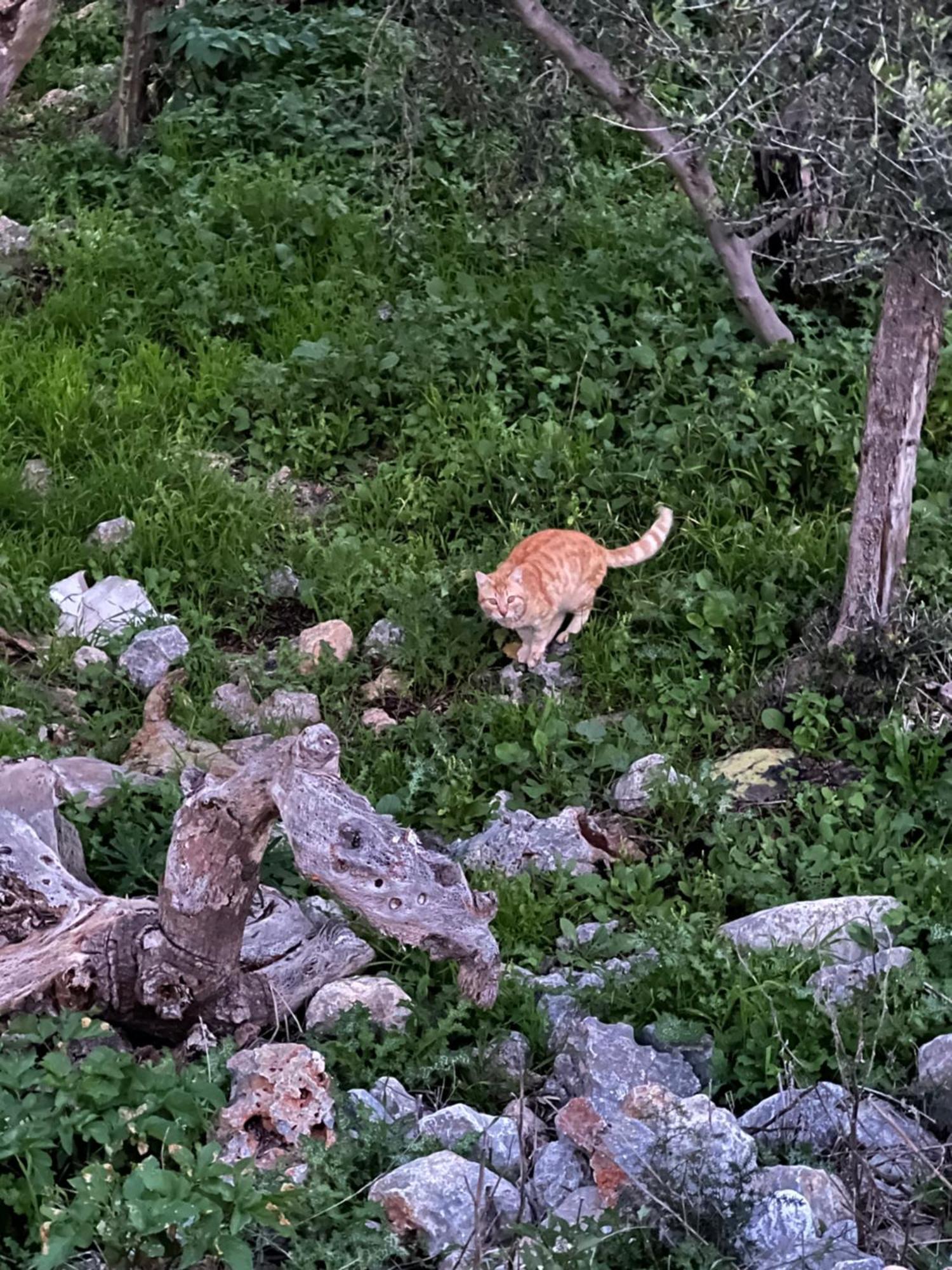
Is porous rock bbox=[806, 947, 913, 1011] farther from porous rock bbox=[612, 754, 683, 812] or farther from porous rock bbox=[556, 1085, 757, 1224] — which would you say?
porous rock bbox=[612, 754, 683, 812]

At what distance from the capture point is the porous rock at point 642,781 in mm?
4789

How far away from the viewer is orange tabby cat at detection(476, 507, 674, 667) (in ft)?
17.4

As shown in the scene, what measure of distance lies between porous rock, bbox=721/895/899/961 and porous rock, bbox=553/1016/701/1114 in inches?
20.9

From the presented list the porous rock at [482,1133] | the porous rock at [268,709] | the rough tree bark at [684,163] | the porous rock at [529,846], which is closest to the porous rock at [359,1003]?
the porous rock at [482,1133]

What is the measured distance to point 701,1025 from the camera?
3662mm

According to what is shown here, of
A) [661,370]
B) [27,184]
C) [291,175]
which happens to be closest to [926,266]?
[661,370]

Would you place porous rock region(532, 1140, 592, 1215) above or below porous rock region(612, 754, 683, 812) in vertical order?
above

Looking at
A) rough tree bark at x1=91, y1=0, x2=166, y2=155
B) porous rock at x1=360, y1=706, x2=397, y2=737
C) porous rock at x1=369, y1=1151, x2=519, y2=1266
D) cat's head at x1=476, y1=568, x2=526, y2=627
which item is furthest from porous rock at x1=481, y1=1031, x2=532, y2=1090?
rough tree bark at x1=91, y1=0, x2=166, y2=155

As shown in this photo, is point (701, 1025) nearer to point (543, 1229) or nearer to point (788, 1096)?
point (788, 1096)

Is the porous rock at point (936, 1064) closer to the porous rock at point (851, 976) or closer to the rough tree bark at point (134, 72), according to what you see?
the porous rock at point (851, 976)

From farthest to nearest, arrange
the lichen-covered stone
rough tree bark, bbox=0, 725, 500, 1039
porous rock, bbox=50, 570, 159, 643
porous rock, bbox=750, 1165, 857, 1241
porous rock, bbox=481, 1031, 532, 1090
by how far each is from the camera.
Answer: porous rock, bbox=50, 570, 159, 643 → porous rock, bbox=481, 1031, 532, 1090 → the lichen-covered stone → rough tree bark, bbox=0, 725, 500, 1039 → porous rock, bbox=750, 1165, 857, 1241

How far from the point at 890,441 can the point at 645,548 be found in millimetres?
1125

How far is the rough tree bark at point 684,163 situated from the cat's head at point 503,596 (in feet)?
6.00

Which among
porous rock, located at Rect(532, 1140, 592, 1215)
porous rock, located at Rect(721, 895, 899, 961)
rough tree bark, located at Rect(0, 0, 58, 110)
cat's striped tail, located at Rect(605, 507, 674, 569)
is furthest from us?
cat's striped tail, located at Rect(605, 507, 674, 569)
